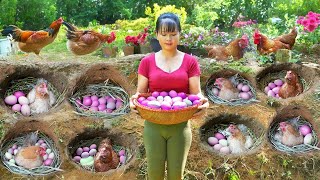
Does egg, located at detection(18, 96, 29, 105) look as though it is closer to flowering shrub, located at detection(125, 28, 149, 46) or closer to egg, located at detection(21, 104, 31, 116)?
egg, located at detection(21, 104, 31, 116)

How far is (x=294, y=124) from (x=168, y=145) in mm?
2397

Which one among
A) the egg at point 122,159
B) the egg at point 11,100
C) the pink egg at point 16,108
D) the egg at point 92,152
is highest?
the egg at point 11,100

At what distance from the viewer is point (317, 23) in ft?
20.1

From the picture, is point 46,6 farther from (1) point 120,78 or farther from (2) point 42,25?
(1) point 120,78

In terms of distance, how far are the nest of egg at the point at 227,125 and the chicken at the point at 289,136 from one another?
21 cm

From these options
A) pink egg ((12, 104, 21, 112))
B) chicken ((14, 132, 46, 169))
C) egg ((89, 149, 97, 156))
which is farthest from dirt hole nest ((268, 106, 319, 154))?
pink egg ((12, 104, 21, 112))

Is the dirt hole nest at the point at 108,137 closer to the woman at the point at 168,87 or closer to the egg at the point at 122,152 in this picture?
the egg at the point at 122,152

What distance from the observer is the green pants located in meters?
2.96

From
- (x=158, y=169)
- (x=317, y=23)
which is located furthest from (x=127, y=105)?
(x=317, y=23)

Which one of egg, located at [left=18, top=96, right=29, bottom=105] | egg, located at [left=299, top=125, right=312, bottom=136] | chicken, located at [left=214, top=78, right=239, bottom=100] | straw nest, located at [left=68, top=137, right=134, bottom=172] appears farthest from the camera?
chicken, located at [left=214, top=78, right=239, bottom=100]

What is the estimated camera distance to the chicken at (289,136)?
15.3ft

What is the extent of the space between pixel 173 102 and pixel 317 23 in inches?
161

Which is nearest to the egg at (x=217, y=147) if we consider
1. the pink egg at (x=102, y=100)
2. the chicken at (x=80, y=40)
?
the pink egg at (x=102, y=100)

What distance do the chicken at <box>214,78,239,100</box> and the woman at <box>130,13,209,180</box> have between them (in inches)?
85.2
